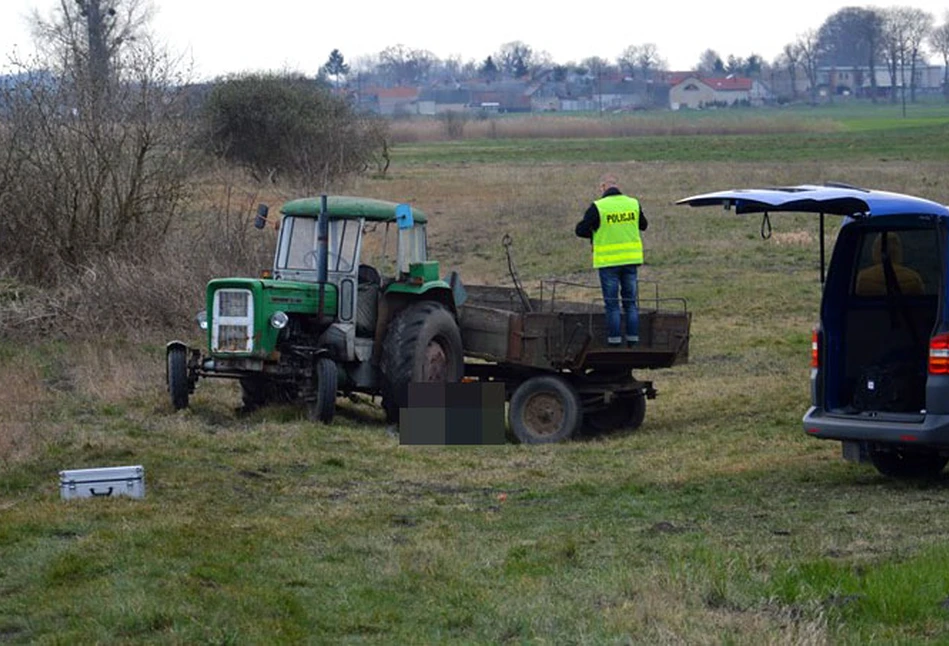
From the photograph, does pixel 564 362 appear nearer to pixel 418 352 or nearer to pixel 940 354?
pixel 418 352

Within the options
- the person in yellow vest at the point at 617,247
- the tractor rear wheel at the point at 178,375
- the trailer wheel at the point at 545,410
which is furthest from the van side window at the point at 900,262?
the tractor rear wheel at the point at 178,375

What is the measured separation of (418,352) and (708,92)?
155021 millimetres

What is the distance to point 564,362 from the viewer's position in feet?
48.2

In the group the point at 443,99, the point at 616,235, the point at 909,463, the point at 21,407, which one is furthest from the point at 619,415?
the point at 443,99

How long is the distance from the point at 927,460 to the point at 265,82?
32.9 metres

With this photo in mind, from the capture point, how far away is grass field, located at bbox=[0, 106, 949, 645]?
23.4 ft

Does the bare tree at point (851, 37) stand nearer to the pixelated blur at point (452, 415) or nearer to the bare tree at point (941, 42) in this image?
the bare tree at point (941, 42)

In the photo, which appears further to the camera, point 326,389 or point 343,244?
point 343,244

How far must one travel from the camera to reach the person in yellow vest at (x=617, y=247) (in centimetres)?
1481

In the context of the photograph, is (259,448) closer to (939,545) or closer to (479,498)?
(479,498)

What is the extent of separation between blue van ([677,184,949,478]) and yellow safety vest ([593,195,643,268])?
329cm

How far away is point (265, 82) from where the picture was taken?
42.4 m

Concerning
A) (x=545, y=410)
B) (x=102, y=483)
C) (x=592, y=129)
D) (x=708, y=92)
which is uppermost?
(x=708, y=92)

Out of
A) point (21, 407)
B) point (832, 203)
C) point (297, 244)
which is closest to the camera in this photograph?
point (832, 203)
